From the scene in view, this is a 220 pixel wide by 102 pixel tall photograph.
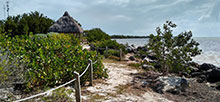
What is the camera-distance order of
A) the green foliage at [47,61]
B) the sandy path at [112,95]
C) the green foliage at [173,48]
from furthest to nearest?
the green foliage at [173,48]
the sandy path at [112,95]
the green foliage at [47,61]

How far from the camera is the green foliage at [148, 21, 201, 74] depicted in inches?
351

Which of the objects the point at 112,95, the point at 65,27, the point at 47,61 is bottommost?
the point at 112,95

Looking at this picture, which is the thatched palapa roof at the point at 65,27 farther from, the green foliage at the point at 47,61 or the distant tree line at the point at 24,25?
the green foliage at the point at 47,61

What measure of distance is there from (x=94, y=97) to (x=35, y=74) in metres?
2.03

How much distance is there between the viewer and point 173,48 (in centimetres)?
933

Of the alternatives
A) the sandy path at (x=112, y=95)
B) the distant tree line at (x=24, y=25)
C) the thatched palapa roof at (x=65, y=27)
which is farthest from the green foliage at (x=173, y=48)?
the distant tree line at (x=24, y=25)

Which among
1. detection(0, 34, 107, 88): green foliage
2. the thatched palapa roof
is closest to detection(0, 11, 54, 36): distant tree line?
the thatched palapa roof

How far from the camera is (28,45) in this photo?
6910 mm

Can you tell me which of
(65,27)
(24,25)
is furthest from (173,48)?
(24,25)

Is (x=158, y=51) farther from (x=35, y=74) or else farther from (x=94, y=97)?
(x=35, y=74)

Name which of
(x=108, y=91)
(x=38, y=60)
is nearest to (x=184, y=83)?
(x=108, y=91)

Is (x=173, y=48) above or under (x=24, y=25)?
under

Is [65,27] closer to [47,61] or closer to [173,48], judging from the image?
[173,48]

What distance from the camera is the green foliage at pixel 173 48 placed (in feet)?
29.2
